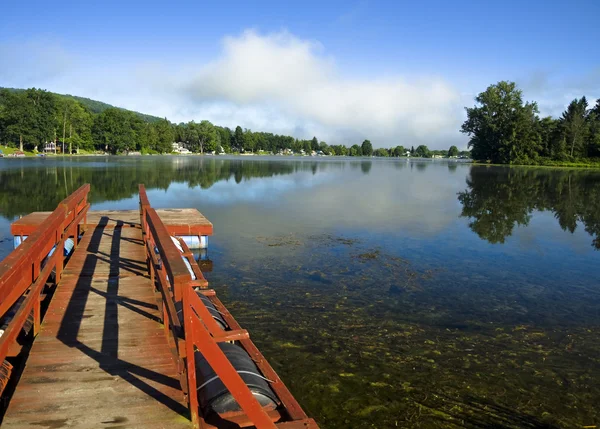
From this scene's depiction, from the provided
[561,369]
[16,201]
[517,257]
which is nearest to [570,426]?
[561,369]

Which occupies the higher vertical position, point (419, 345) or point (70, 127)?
point (70, 127)

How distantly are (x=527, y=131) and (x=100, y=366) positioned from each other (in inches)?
4217

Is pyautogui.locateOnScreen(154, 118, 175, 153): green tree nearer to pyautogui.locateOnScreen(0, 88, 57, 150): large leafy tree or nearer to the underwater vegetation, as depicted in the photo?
pyautogui.locateOnScreen(0, 88, 57, 150): large leafy tree

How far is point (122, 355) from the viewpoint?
4559 mm

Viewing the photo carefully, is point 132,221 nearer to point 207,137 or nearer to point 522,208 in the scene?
point 522,208

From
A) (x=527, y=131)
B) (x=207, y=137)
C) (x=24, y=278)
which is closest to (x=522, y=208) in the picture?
(x=24, y=278)

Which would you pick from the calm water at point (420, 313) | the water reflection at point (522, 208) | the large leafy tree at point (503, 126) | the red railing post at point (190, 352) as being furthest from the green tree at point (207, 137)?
the red railing post at point (190, 352)

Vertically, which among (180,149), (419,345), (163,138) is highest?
(163,138)

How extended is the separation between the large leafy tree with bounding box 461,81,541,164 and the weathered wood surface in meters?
95.9

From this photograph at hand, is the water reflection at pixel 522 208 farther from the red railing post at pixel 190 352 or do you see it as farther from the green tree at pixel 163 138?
the green tree at pixel 163 138

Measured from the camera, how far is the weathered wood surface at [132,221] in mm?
11703

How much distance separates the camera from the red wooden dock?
317 centimetres

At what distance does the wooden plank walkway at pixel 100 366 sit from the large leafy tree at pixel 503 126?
336 feet

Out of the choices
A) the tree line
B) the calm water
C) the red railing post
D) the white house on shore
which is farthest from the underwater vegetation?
the white house on shore
